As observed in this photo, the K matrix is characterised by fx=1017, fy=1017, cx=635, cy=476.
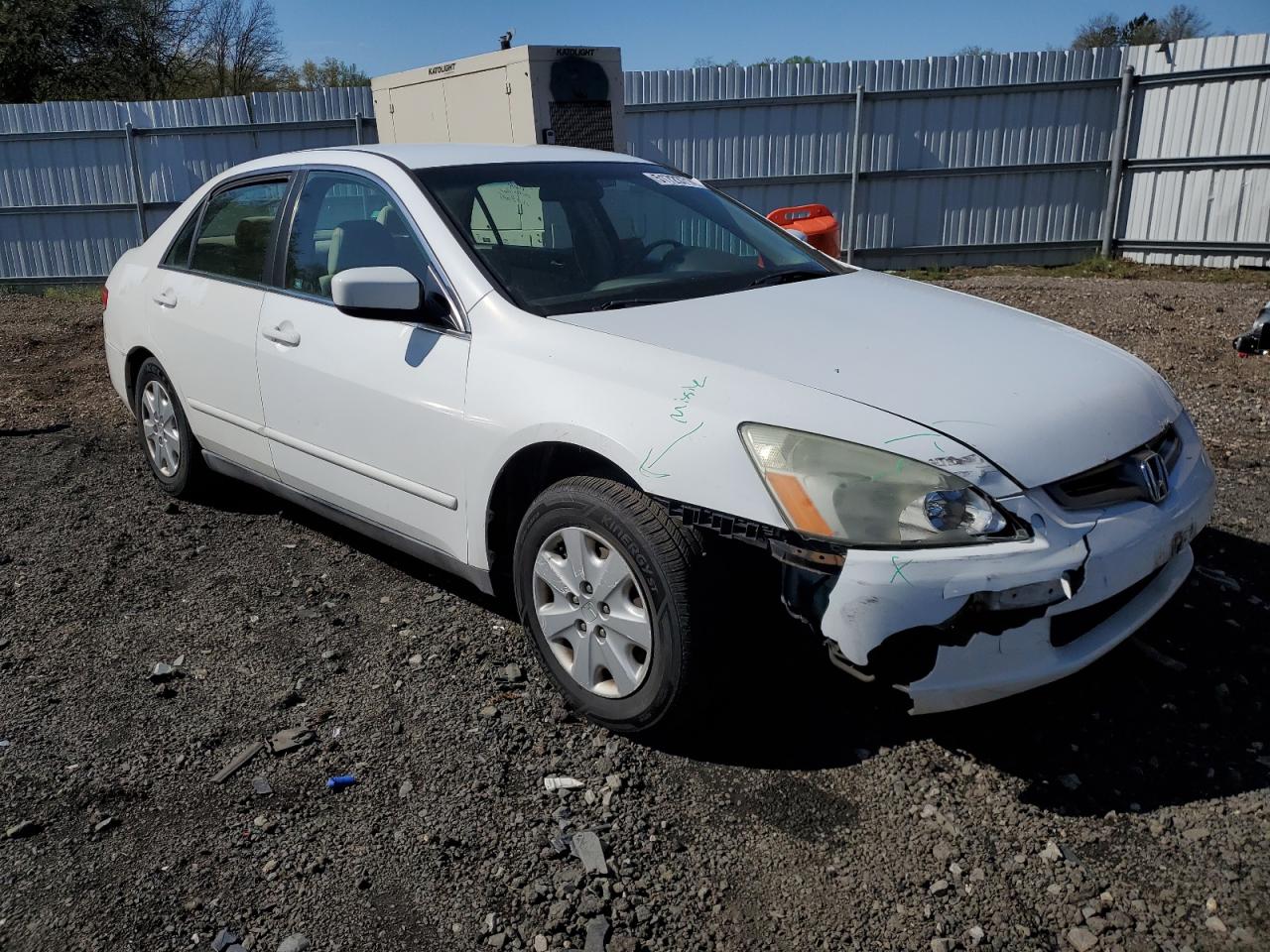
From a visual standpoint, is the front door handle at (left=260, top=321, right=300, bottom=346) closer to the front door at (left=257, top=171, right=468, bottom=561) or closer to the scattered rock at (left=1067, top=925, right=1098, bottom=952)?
the front door at (left=257, top=171, right=468, bottom=561)

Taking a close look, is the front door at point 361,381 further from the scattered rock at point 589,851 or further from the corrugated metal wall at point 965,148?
the corrugated metal wall at point 965,148

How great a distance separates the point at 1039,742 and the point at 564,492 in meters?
1.51

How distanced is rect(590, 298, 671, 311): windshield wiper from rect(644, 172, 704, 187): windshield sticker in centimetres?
102

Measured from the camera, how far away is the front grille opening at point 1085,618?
2.51 m

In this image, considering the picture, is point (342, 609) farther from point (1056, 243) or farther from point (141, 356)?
point (1056, 243)

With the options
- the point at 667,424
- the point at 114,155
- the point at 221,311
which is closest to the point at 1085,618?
the point at 667,424

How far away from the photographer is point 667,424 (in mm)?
2637

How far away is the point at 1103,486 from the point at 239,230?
11.6 feet

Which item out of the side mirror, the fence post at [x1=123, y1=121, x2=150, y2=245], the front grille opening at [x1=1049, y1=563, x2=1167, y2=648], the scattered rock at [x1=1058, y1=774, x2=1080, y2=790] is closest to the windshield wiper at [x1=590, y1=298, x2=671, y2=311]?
the side mirror

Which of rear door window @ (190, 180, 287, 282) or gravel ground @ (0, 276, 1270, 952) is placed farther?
rear door window @ (190, 180, 287, 282)

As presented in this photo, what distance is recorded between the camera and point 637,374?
2752 millimetres

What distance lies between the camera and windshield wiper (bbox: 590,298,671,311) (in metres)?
3.18

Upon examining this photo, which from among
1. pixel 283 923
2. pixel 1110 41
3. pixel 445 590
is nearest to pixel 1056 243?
pixel 445 590

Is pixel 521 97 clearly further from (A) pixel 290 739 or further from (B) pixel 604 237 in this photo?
(A) pixel 290 739
